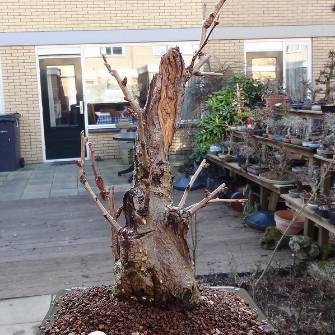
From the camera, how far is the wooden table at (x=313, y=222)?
493cm

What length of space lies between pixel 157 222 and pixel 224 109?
7.89 metres

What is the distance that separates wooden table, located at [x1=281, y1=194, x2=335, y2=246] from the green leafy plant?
391cm

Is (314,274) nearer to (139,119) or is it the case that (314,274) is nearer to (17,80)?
(139,119)

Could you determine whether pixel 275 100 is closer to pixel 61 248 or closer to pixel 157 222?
pixel 61 248

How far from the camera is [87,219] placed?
750 cm

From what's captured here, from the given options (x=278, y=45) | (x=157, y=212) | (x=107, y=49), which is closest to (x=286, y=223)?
(x=157, y=212)

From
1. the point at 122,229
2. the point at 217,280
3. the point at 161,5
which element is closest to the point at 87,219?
the point at 217,280

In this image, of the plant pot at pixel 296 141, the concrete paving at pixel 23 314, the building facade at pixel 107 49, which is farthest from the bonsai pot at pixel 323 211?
the building facade at pixel 107 49

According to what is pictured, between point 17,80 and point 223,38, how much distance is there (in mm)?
4797

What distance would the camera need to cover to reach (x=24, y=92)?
12195mm

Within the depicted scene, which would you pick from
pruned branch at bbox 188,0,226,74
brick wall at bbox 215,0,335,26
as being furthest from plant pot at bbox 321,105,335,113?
brick wall at bbox 215,0,335,26

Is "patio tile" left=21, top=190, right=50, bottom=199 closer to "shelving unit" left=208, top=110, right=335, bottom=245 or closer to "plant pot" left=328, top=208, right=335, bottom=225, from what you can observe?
"shelving unit" left=208, top=110, right=335, bottom=245

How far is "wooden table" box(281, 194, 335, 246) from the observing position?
4.93m

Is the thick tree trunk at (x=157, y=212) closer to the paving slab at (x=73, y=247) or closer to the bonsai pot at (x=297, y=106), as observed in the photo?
the paving slab at (x=73, y=247)
